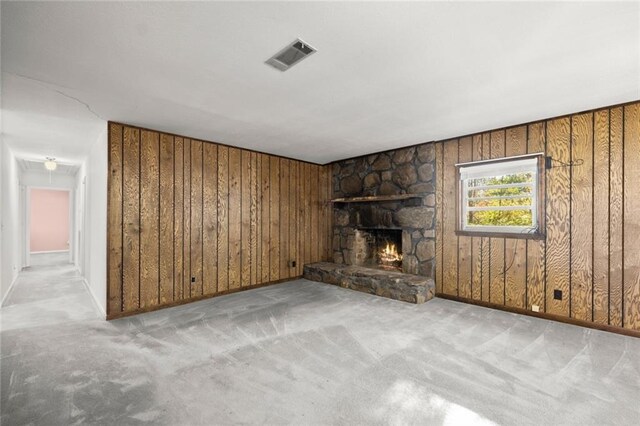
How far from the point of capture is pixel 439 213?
4219 mm

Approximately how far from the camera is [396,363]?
228cm

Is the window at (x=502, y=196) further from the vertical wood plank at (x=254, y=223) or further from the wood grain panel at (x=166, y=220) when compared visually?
the wood grain panel at (x=166, y=220)

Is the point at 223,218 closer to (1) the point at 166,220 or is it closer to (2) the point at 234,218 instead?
(2) the point at 234,218

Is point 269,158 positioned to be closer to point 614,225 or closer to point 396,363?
point 396,363

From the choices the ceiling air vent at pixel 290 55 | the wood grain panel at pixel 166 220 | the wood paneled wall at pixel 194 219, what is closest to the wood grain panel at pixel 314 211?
the wood paneled wall at pixel 194 219

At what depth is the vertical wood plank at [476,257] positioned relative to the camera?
381cm

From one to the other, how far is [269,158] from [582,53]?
4146 mm

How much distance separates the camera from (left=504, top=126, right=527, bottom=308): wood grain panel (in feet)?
11.3

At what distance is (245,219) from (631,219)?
4.75 metres

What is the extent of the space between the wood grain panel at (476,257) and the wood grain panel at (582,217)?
3.05 ft

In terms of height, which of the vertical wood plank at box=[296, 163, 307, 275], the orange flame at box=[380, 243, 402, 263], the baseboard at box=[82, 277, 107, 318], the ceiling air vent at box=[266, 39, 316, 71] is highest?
the ceiling air vent at box=[266, 39, 316, 71]

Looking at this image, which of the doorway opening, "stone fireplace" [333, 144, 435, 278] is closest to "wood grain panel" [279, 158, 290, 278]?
"stone fireplace" [333, 144, 435, 278]

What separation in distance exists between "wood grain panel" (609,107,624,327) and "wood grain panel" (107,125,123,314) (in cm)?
546

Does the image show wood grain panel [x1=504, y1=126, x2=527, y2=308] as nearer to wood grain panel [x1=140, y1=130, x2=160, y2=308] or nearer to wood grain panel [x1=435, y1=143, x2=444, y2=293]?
wood grain panel [x1=435, y1=143, x2=444, y2=293]
